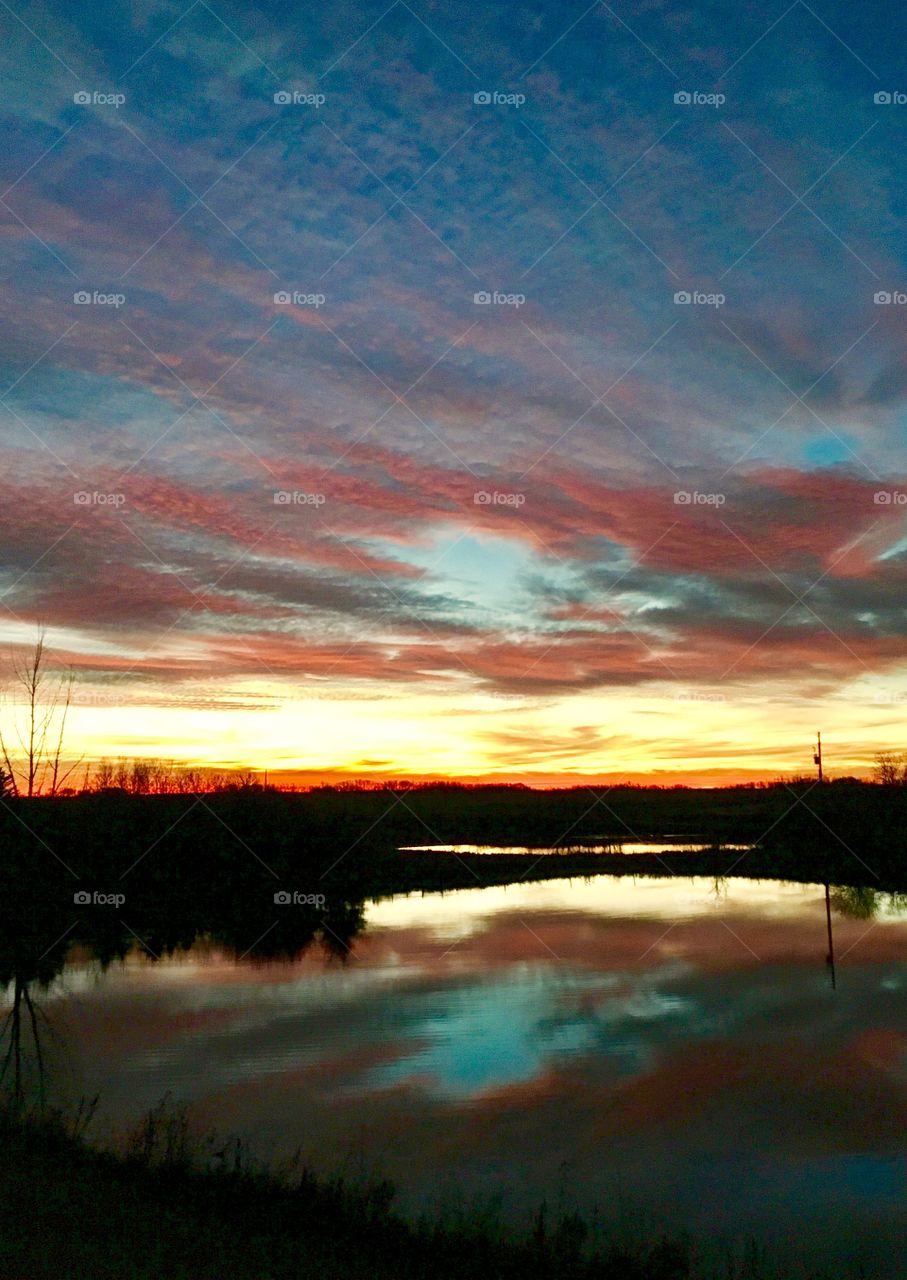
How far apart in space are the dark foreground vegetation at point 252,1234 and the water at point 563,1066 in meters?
1.10

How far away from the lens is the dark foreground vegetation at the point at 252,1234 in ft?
24.5

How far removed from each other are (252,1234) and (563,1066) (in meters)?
7.62

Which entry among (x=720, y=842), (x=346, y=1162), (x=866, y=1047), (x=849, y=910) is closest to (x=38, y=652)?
(x=346, y=1162)

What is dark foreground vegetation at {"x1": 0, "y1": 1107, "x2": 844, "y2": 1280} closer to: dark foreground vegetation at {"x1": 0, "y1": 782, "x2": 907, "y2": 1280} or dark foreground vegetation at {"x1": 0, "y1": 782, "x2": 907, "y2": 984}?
dark foreground vegetation at {"x1": 0, "y1": 782, "x2": 907, "y2": 1280}

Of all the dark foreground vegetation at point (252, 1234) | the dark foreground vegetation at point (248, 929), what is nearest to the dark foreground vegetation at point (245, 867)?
the dark foreground vegetation at point (248, 929)

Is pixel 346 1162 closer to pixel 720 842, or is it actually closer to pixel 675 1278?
pixel 675 1278

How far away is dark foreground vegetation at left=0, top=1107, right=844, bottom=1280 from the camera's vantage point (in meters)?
7.46

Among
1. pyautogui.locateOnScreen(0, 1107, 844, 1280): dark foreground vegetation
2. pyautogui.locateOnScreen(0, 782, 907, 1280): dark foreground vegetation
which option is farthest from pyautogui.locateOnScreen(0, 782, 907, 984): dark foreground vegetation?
pyautogui.locateOnScreen(0, 1107, 844, 1280): dark foreground vegetation

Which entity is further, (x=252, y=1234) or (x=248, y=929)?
(x=248, y=929)

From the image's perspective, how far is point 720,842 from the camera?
196ft

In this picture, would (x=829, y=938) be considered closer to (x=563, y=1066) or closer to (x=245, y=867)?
(x=563, y=1066)

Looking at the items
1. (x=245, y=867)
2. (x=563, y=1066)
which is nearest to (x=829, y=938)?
(x=563, y=1066)

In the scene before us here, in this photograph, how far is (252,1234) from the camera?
8094 millimetres

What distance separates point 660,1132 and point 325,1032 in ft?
20.5
